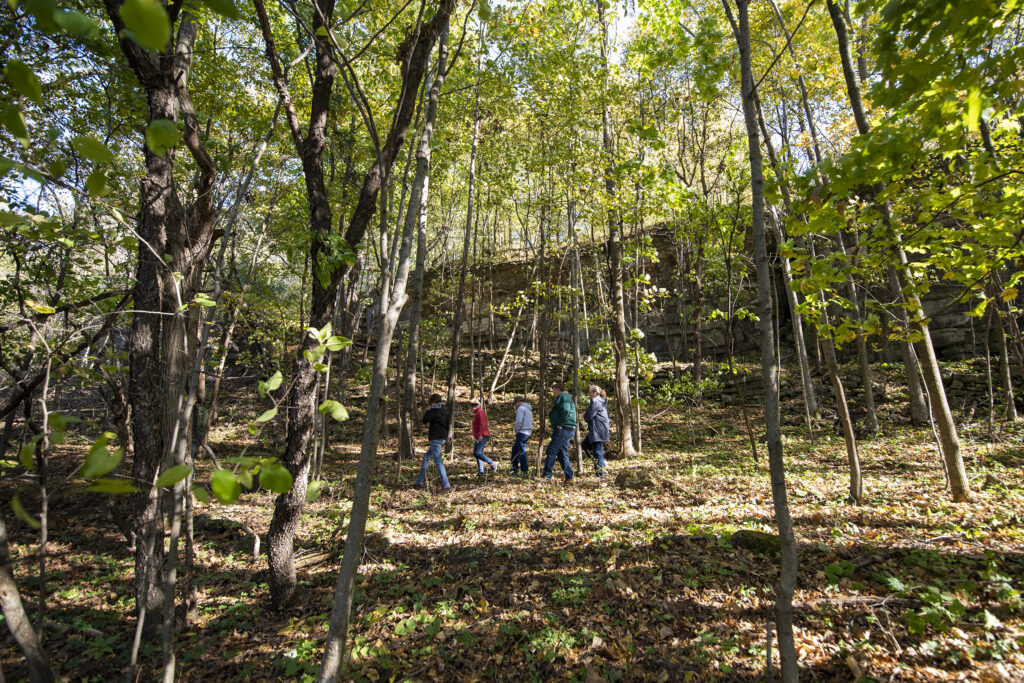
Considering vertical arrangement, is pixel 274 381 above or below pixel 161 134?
below

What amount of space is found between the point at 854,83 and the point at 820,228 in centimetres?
360

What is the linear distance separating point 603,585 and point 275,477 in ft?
12.5

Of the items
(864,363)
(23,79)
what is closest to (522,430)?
(864,363)

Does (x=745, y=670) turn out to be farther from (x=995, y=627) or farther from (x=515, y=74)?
(x=515, y=74)

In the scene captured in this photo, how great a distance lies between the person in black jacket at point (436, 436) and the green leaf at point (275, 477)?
6.64 metres

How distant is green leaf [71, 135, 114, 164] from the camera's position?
0.93 meters

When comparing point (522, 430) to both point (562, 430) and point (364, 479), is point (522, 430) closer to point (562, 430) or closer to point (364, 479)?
point (562, 430)

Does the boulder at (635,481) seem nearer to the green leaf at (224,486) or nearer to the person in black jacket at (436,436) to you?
the person in black jacket at (436,436)

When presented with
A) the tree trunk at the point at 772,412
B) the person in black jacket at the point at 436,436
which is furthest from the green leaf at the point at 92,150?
the person in black jacket at the point at 436,436

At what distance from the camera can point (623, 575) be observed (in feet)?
14.3

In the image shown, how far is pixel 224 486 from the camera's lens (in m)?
1.05

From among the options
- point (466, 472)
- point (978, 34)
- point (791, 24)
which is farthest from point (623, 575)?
point (791, 24)


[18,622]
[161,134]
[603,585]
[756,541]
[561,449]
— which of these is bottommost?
[603,585]

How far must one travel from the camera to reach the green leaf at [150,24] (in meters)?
0.67
